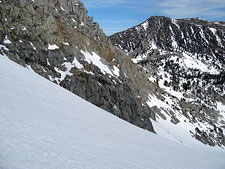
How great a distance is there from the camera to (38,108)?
7598 mm

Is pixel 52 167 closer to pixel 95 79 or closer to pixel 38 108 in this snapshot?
pixel 38 108

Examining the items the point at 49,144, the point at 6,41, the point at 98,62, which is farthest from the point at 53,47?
the point at 49,144

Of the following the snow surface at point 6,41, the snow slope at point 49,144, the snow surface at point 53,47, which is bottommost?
the snow slope at point 49,144

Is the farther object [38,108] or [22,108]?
[38,108]

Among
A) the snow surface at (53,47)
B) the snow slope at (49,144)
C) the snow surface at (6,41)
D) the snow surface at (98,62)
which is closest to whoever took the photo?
the snow slope at (49,144)

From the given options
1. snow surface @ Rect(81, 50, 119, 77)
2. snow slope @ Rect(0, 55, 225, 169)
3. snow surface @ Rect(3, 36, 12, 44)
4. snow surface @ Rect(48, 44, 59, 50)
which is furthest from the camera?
snow surface @ Rect(81, 50, 119, 77)

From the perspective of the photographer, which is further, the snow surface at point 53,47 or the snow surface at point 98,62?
the snow surface at point 98,62

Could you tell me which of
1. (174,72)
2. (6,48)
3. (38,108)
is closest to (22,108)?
(38,108)

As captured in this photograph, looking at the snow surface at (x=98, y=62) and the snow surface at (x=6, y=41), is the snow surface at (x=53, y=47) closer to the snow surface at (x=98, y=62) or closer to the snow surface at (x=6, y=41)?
the snow surface at (x=6, y=41)

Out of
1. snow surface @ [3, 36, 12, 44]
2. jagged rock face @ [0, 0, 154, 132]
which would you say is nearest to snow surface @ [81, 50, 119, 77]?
jagged rock face @ [0, 0, 154, 132]

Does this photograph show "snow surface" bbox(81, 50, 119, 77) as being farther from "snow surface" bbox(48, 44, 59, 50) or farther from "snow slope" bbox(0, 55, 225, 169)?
"snow slope" bbox(0, 55, 225, 169)

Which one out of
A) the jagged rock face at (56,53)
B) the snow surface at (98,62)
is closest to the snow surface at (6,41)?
the jagged rock face at (56,53)

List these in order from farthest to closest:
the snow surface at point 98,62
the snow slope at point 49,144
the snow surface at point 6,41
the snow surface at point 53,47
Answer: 1. the snow surface at point 98,62
2. the snow surface at point 53,47
3. the snow surface at point 6,41
4. the snow slope at point 49,144

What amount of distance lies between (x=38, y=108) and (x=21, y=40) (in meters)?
25.1
